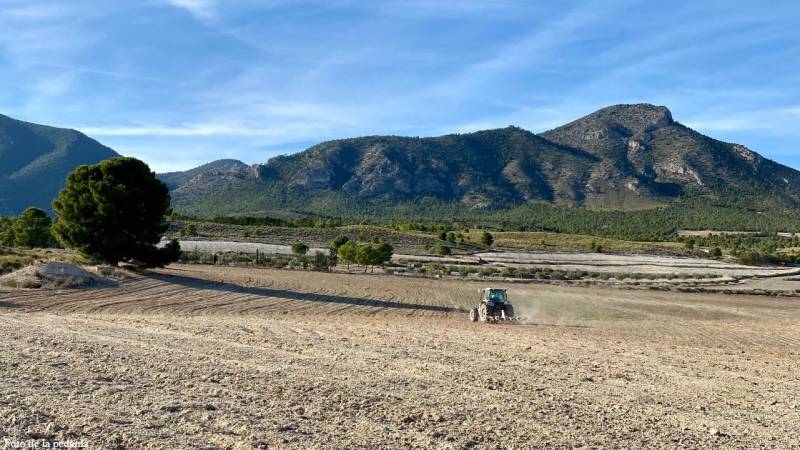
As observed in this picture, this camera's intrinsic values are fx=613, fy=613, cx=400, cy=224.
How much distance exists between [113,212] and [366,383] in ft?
89.9

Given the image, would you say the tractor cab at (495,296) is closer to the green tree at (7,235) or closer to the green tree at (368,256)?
the green tree at (368,256)

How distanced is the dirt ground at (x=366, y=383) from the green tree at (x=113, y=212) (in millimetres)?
10546

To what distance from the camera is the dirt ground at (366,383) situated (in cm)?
736

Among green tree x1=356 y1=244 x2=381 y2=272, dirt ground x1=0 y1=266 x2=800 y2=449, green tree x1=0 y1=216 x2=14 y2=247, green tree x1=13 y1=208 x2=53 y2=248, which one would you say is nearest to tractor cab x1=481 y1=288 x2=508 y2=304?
dirt ground x1=0 y1=266 x2=800 y2=449

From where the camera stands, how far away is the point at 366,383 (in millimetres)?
10086

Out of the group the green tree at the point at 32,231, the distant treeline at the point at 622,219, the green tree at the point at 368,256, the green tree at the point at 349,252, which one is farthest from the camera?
the distant treeline at the point at 622,219

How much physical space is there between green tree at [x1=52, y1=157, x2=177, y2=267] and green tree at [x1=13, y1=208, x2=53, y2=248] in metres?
37.8

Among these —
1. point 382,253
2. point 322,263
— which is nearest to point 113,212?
point 322,263

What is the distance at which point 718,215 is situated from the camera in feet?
575

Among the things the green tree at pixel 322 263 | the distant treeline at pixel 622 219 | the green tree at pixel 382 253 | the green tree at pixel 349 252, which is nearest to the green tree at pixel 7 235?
the green tree at pixel 322 263

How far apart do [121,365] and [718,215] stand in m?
191

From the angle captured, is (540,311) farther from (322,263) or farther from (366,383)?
(322,263)

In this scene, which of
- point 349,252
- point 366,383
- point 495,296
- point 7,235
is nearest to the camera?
point 366,383

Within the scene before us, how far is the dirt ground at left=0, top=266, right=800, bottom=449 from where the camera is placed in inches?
290
